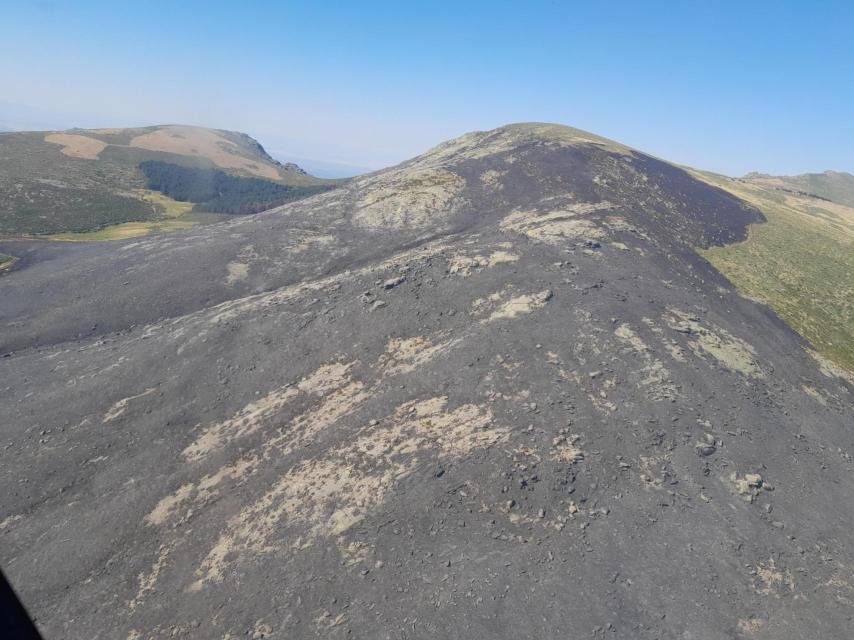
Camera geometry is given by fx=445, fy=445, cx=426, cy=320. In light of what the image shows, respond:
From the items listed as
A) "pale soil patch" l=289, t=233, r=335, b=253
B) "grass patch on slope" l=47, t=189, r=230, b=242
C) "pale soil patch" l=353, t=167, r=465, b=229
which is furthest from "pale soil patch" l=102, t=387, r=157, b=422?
"grass patch on slope" l=47, t=189, r=230, b=242

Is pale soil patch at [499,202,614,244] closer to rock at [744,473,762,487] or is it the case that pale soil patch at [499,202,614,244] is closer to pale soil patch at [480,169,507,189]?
pale soil patch at [480,169,507,189]

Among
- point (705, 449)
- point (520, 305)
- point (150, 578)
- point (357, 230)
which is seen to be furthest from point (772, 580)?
point (357, 230)

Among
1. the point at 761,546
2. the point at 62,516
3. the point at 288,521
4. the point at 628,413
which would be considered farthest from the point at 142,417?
the point at 761,546

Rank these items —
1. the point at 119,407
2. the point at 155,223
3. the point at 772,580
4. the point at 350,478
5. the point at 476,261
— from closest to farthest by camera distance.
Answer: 1. the point at 772,580
2. the point at 350,478
3. the point at 119,407
4. the point at 476,261
5. the point at 155,223

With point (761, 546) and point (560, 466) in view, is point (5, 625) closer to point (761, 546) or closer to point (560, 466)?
point (560, 466)

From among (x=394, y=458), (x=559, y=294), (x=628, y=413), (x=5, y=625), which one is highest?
(x=559, y=294)

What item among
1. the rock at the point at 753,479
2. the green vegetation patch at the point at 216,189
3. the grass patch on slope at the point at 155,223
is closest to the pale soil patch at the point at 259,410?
the rock at the point at 753,479

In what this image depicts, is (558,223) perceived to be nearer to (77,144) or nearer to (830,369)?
(830,369)
